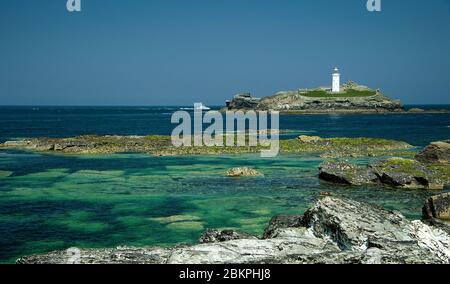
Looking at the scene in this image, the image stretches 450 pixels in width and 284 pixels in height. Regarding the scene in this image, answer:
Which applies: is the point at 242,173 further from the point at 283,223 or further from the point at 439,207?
the point at 283,223

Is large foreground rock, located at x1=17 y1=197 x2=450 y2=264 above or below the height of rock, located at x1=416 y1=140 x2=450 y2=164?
above

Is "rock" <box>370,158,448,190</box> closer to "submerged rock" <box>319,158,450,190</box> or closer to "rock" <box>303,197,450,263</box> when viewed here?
"submerged rock" <box>319,158,450,190</box>

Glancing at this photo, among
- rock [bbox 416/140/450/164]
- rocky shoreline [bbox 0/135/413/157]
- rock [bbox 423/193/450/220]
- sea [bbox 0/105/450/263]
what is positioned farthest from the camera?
rocky shoreline [bbox 0/135/413/157]

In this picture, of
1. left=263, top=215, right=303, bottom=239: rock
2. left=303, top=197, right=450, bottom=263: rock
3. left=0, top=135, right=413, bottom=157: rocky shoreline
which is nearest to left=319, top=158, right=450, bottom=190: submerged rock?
left=0, top=135, right=413, bottom=157: rocky shoreline

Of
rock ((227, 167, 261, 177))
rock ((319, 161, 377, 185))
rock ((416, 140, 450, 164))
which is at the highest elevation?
rock ((416, 140, 450, 164))

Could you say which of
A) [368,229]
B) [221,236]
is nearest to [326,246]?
[368,229]

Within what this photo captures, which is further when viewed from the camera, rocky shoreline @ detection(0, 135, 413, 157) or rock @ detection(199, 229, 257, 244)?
rocky shoreline @ detection(0, 135, 413, 157)

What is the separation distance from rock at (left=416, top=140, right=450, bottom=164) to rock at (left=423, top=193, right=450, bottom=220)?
19.8 m

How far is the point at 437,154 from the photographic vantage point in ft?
139

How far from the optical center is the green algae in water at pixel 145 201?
70.9ft

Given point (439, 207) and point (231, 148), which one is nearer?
point (439, 207)

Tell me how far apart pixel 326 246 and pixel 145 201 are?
759 inches

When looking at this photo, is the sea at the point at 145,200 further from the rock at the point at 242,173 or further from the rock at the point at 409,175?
the rock at the point at 409,175

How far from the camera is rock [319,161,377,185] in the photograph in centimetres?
3462
